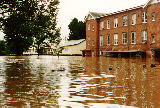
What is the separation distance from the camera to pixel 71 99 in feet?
14.6

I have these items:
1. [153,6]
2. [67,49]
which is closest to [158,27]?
[153,6]

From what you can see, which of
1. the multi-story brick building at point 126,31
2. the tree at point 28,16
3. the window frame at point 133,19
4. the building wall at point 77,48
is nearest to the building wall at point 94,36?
the multi-story brick building at point 126,31

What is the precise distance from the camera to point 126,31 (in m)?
40.6

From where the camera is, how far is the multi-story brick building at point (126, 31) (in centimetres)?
3441

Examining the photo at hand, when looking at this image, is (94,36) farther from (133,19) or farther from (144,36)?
(144,36)

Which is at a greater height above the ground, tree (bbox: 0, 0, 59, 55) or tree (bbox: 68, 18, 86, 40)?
tree (bbox: 68, 18, 86, 40)

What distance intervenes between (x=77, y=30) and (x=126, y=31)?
49.3 metres

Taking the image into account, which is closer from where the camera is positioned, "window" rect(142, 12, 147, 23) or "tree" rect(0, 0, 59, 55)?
"tree" rect(0, 0, 59, 55)

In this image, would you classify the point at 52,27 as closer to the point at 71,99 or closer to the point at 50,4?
the point at 50,4

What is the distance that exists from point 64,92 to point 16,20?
45.8 ft

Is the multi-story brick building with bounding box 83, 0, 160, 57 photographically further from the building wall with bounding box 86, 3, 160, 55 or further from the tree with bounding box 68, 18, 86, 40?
the tree with bounding box 68, 18, 86, 40

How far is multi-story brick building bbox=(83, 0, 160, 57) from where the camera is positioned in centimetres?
3441

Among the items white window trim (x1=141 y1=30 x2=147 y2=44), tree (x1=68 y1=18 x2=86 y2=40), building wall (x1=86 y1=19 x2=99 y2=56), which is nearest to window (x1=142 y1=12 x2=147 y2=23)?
white window trim (x1=141 y1=30 x2=147 y2=44)

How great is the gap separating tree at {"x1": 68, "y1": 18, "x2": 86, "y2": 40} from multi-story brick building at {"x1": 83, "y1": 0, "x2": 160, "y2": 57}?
3669cm
